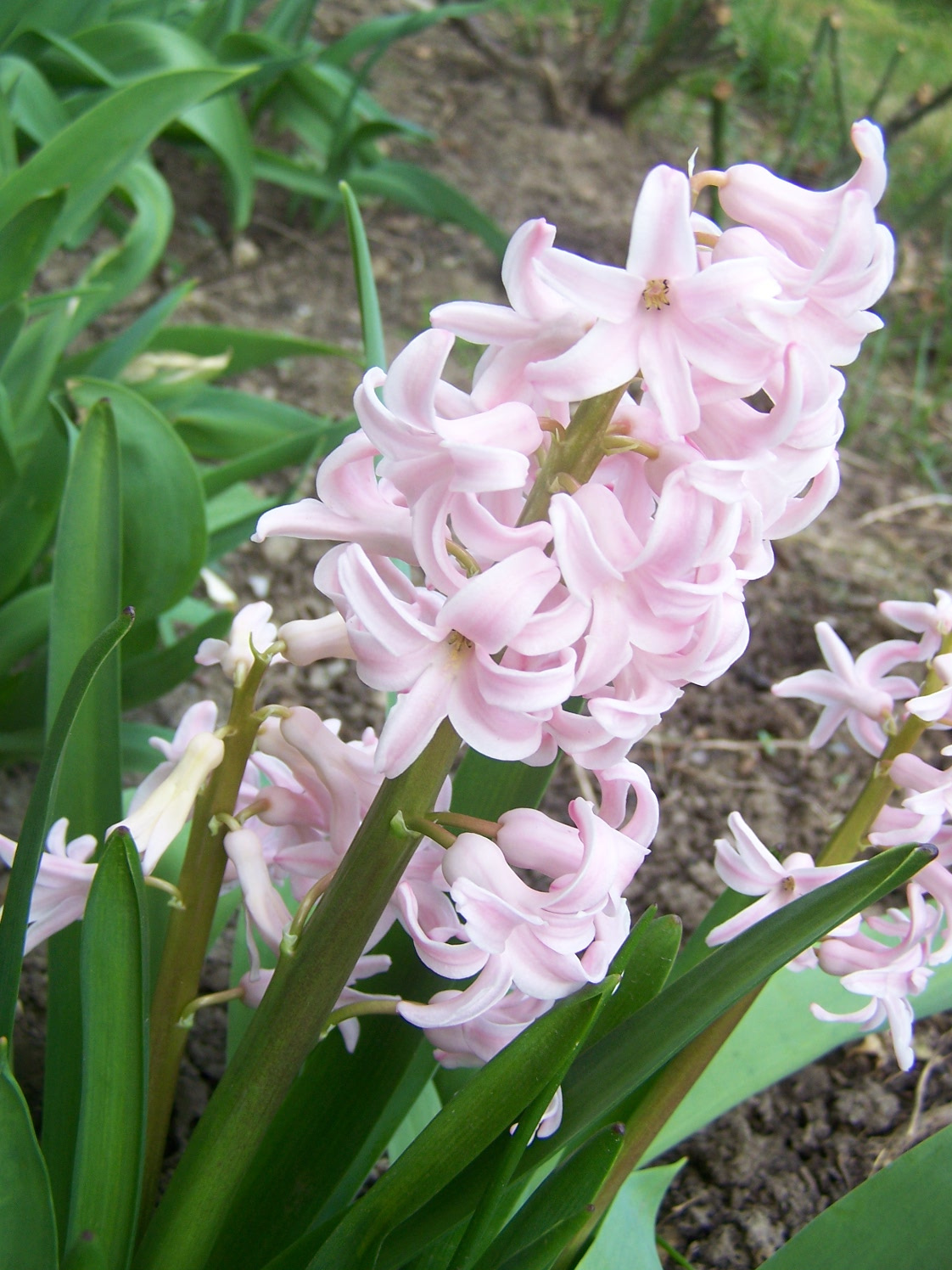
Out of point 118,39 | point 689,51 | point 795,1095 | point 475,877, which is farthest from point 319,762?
point 689,51

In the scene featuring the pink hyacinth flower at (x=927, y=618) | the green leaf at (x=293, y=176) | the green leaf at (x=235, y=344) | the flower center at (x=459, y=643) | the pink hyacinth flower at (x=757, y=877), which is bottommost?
the green leaf at (x=293, y=176)

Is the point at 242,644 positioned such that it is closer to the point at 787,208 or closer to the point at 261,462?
the point at 787,208

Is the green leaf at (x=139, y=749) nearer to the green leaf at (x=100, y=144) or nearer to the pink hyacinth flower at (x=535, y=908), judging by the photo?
the green leaf at (x=100, y=144)

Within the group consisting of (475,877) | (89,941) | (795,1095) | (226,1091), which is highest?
(475,877)

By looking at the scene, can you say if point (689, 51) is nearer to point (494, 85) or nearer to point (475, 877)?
point (494, 85)

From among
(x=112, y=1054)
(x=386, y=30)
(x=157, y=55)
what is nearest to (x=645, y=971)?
(x=112, y=1054)

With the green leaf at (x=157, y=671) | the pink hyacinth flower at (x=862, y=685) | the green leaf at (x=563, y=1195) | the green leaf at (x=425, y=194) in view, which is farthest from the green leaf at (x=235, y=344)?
the green leaf at (x=563, y=1195)
